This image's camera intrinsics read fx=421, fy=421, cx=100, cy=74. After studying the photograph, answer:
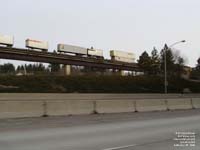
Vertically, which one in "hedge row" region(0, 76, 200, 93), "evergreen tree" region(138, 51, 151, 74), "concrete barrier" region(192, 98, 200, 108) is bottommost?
"concrete barrier" region(192, 98, 200, 108)

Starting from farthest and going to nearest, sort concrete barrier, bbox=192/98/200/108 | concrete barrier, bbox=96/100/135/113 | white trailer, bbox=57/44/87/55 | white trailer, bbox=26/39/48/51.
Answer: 1. white trailer, bbox=57/44/87/55
2. white trailer, bbox=26/39/48/51
3. concrete barrier, bbox=192/98/200/108
4. concrete barrier, bbox=96/100/135/113

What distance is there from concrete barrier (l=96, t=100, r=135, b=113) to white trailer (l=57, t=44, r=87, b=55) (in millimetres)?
82570

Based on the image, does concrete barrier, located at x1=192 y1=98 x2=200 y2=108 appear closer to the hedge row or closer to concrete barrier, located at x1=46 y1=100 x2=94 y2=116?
concrete barrier, located at x1=46 y1=100 x2=94 y2=116

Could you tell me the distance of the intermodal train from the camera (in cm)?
9879

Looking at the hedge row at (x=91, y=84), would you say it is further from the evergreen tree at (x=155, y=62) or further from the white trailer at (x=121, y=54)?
the white trailer at (x=121, y=54)

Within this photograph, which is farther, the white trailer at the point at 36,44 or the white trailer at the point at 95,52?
the white trailer at the point at 95,52

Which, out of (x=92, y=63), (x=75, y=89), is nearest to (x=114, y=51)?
(x=92, y=63)

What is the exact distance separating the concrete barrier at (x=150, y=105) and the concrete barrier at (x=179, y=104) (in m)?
0.80

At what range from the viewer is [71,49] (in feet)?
376

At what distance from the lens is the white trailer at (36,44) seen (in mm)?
105812

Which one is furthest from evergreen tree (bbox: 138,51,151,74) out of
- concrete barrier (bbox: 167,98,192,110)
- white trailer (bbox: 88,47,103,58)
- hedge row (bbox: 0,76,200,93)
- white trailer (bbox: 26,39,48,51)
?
concrete barrier (bbox: 167,98,192,110)

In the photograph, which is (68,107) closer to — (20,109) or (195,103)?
(20,109)

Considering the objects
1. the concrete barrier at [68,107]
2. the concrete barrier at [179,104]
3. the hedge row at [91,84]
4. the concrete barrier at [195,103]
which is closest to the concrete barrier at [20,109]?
the concrete barrier at [68,107]

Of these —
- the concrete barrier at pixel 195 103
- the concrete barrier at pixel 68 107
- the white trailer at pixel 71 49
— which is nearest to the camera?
the concrete barrier at pixel 68 107
